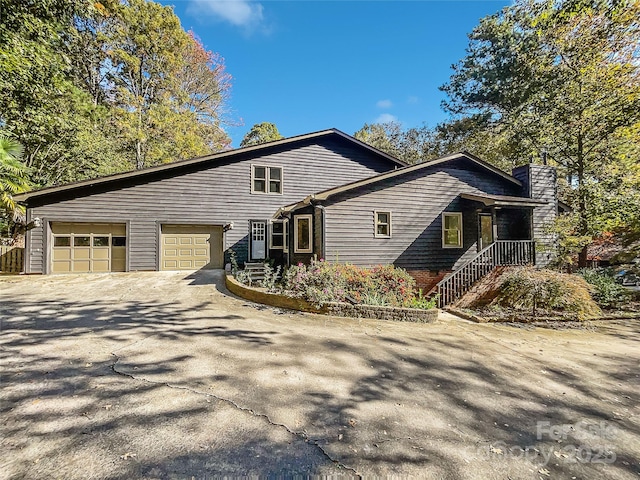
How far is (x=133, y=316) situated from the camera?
21.8 ft

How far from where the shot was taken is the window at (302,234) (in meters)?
11.5

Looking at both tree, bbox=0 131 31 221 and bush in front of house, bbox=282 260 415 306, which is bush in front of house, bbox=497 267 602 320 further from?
tree, bbox=0 131 31 221

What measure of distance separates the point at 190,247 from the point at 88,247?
13.1 feet

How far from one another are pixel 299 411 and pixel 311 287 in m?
5.01

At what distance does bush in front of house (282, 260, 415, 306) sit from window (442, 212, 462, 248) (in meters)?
3.81

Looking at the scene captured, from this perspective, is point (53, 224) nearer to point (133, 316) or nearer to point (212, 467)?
point (133, 316)

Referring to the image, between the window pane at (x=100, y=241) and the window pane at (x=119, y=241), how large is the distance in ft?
0.73

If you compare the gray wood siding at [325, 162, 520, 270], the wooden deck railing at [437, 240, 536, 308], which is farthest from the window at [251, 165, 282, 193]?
the wooden deck railing at [437, 240, 536, 308]

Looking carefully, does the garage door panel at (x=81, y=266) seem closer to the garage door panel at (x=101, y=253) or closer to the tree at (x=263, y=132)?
the garage door panel at (x=101, y=253)

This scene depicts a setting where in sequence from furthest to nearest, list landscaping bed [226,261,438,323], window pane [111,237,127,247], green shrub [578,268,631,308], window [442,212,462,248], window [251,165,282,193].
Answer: window [251,165,282,193], window pane [111,237,127,247], window [442,212,462,248], green shrub [578,268,631,308], landscaping bed [226,261,438,323]

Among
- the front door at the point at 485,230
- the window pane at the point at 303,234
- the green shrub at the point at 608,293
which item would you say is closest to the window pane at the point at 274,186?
the window pane at the point at 303,234

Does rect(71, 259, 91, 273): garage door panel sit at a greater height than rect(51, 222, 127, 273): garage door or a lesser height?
lesser

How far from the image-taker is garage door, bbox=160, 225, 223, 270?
13438 mm

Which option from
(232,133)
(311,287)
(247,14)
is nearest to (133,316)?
(311,287)
